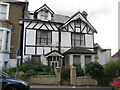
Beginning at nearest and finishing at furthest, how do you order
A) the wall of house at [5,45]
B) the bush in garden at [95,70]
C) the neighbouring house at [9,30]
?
the bush in garden at [95,70] < the wall of house at [5,45] < the neighbouring house at [9,30]

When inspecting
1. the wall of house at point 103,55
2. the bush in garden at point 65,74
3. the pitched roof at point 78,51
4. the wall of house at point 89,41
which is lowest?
the bush in garden at point 65,74

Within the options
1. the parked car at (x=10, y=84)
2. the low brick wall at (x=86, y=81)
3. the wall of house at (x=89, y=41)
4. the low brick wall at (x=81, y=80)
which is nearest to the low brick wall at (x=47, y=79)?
the low brick wall at (x=81, y=80)

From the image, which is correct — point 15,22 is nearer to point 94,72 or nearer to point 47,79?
point 47,79

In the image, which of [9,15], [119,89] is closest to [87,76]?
[119,89]

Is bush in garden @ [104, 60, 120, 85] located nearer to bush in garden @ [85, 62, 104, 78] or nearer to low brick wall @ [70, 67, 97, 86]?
bush in garden @ [85, 62, 104, 78]

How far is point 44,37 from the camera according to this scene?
29.4m

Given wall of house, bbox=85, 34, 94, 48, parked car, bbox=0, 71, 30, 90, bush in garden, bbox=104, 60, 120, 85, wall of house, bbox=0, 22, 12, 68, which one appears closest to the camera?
parked car, bbox=0, 71, 30, 90

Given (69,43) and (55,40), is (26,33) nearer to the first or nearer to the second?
(55,40)

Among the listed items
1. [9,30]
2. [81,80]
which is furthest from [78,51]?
[9,30]

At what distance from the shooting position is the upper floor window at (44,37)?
95.3ft

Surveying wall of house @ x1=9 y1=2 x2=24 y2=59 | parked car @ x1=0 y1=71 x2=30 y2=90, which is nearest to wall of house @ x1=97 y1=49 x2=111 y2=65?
wall of house @ x1=9 y1=2 x2=24 y2=59

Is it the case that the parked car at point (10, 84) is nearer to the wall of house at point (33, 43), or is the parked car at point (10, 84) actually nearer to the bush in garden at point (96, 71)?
the bush in garden at point (96, 71)

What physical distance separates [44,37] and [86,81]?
8881 millimetres

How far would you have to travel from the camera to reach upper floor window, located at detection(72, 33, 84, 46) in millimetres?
30797
